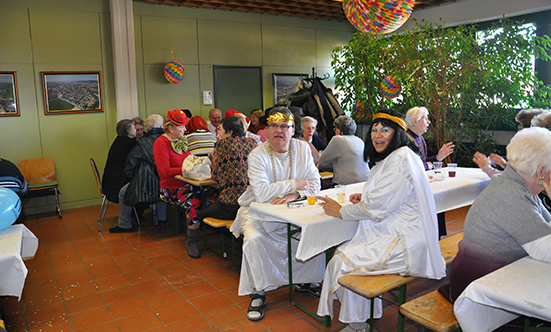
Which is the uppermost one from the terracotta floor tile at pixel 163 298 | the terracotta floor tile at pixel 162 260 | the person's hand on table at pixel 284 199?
the person's hand on table at pixel 284 199

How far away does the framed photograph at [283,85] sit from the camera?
27.5 ft

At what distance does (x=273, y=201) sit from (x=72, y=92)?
4.85 metres

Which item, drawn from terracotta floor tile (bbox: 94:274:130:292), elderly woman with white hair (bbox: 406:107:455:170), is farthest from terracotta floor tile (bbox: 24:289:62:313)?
elderly woman with white hair (bbox: 406:107:455:170)

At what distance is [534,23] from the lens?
636 cm

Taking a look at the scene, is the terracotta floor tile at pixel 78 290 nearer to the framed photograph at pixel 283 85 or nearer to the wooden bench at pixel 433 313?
the wooden bench at pixel 433 313

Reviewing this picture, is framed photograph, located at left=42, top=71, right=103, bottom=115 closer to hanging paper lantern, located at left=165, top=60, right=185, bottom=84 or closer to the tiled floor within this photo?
hanging paper lantern, located at left=165, top=60, right=185, bottom=84

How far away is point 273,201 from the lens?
3230 mm

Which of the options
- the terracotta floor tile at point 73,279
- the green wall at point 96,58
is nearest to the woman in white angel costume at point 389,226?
the terracotta floor tile at point 73,279

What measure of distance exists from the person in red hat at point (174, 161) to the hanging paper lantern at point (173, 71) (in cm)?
245

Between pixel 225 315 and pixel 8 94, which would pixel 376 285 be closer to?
pixel 225 315

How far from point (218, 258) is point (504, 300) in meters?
3.12

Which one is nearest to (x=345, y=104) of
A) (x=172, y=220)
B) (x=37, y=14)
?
(x=172, y=220)

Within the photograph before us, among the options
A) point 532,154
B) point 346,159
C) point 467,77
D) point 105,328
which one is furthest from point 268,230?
point 467,77

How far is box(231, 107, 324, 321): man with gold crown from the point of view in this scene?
3.21 meters
